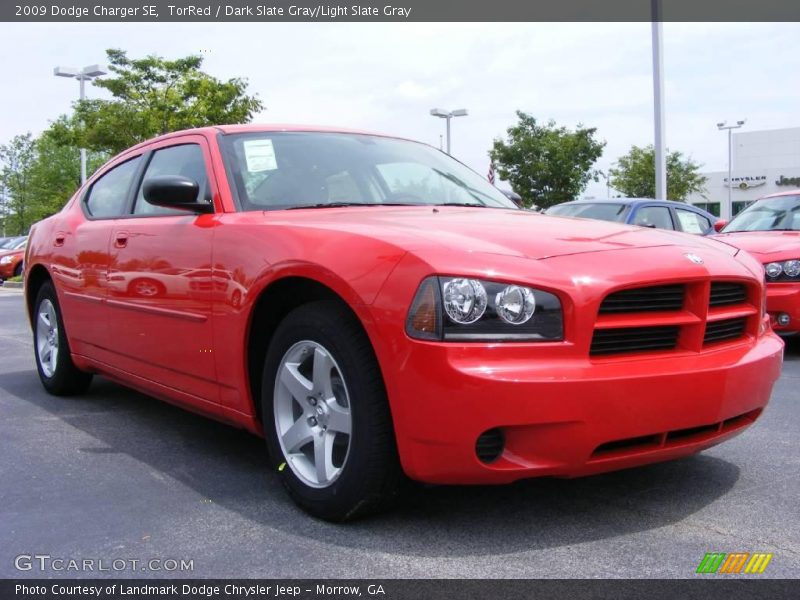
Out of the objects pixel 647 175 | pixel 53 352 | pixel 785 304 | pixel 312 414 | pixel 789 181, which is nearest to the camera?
pixel 312 414

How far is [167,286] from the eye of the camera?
3734mm

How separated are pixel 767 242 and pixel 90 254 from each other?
17.4 ft

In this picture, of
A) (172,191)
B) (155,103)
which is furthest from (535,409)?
(155,103)

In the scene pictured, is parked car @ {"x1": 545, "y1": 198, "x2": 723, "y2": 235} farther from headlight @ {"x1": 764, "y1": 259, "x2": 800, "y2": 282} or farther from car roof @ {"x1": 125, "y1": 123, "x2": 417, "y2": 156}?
→ car roof @ {"x1": 125, "y1": 123, "x2": 417, "y2": 156}

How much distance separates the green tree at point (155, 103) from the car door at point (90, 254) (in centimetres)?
1838

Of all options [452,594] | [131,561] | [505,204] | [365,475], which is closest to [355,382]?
[365,475]

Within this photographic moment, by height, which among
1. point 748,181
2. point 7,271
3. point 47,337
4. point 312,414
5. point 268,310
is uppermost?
point 268,310

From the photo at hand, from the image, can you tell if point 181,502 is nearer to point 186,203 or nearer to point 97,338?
point 186,203

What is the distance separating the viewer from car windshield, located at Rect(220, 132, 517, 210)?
12.1ft

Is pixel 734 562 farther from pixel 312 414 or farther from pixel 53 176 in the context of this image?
pixel 53 176

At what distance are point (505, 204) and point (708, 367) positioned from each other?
5.76ft

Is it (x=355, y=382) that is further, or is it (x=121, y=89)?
(x=121, y=89)

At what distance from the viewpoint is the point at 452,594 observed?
2.34m

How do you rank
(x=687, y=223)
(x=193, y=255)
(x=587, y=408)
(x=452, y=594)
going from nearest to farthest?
(x=452, y=594)
(x=587, y=408)
(x=193, y=255)
(x=687, y=223)
